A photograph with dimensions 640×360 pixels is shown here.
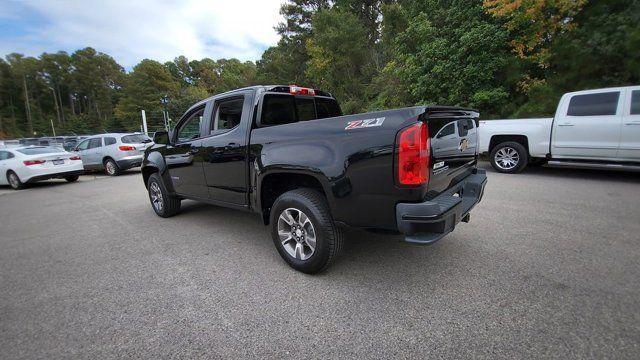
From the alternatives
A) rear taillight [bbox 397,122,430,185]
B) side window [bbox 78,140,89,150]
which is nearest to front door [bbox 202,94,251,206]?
rear taillight [bbox 397,122,430,185]

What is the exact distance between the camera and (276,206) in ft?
9.89

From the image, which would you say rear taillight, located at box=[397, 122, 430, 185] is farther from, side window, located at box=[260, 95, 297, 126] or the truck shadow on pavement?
side window, located at box=[260, 95, 297, 126]

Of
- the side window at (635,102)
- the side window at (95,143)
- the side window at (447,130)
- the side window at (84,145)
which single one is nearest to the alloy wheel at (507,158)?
the side window at (635,102)

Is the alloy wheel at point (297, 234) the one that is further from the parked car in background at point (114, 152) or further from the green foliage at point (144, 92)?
the green foliage at point (144, 92)

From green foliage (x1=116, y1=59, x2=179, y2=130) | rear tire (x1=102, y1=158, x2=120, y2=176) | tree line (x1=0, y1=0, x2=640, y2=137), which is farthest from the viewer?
green foliage (x1=116, y1=59, x2=179, y2=130)

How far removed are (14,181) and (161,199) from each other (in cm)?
906

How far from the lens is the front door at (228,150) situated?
3418 millimetres

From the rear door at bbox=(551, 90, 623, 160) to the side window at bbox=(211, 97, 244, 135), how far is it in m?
6.74

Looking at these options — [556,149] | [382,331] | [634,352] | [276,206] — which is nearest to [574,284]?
[634,352]

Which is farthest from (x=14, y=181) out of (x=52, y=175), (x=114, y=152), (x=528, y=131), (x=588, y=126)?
(x=588, y=126)

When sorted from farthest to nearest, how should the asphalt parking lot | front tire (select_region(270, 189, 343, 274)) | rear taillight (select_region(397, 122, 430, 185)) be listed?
front tire (select_region(270, 189, 343, 274)), rear taillight (select_region(397, 122, 430, 185)), the asphalt parking lot

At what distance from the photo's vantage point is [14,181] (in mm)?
9906

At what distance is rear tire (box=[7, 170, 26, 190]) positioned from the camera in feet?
32.1

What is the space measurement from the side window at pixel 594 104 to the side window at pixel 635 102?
21cm
